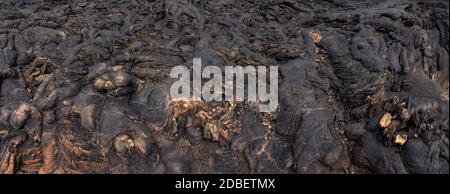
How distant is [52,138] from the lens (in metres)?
6.64

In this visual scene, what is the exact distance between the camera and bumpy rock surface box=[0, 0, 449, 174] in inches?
251

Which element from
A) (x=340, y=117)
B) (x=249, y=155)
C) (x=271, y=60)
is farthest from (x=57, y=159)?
(x=340, y=117)

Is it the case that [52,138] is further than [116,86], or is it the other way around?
[116,86]

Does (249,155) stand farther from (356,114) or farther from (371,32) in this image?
(371,32)

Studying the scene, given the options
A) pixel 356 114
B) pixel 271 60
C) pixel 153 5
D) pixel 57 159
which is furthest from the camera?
pixel 153 5

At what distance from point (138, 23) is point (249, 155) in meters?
4.58

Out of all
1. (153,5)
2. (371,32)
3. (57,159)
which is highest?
(153,5)

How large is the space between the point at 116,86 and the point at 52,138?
1523 mm

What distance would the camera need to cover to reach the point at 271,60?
7676 millimetres

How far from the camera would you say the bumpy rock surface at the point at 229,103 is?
6379 millimetres

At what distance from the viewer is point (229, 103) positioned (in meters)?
6.99
